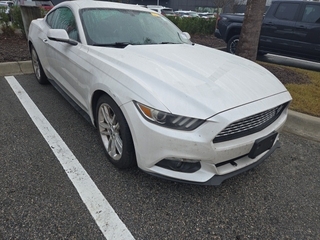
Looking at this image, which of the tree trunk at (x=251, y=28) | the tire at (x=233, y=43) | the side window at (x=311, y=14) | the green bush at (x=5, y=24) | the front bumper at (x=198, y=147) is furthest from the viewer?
the tire at (x=233, y=43)

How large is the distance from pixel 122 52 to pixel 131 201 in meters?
1.50

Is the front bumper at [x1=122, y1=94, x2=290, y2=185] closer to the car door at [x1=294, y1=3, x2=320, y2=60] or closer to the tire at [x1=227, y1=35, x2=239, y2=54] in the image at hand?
the car door at [x1=294, y1=3, x2=320, y2=60]

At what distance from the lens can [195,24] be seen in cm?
1188

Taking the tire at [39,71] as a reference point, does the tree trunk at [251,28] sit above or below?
above

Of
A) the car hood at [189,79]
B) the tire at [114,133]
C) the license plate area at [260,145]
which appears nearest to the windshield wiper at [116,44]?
the car hood at [189,79]

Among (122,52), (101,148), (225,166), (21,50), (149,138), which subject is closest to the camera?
(149,138)

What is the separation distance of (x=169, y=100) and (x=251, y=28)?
4.21 meters

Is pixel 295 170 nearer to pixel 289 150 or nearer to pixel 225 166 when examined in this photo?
pixel 289 150

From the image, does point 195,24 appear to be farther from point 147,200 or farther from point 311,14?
point 147,200

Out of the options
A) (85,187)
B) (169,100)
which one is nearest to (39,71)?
(85,187)

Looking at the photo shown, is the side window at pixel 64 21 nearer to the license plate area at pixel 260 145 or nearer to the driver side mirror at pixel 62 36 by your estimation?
the driver side mirror at pixel 62 36

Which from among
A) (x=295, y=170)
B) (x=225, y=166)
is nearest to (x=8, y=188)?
(x=225, y=166)

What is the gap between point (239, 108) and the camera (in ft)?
6.24

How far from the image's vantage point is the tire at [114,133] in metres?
2.13
